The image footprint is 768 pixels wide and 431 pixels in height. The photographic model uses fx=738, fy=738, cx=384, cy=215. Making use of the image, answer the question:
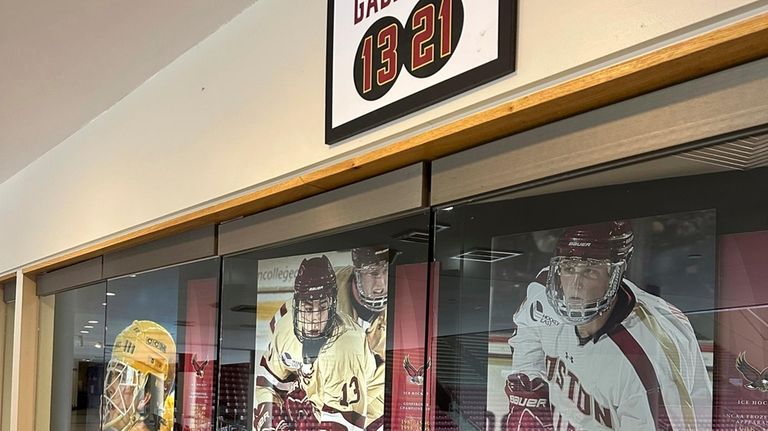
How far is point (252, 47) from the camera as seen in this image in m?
1.59

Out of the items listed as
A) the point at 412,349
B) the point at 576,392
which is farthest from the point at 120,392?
the point at 576,392

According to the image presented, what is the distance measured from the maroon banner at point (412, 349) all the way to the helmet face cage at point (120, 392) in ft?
4.11

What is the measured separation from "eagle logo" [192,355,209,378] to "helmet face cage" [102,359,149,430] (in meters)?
0.40

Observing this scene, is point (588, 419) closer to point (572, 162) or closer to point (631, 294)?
point (631, 294)

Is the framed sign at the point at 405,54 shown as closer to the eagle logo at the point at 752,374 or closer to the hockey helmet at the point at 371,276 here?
the hockey helmet at the point at 371,276

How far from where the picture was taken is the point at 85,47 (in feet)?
6.10

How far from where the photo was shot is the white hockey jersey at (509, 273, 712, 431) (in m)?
0.89

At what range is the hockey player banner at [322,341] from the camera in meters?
1.37

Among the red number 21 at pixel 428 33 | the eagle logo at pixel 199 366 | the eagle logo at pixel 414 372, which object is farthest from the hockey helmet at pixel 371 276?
the eagle logo at pixel 199 366

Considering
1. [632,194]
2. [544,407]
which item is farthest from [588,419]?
[632,194]

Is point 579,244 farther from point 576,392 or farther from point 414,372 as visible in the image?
point 414,372

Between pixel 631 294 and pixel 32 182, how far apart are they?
2883mm

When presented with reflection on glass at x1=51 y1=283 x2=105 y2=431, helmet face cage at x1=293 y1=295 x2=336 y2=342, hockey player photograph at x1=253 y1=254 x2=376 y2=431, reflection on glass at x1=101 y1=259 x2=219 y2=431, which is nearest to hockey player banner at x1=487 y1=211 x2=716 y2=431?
hockey player photograph at x1=253 y1=254 x2=376 y2=431

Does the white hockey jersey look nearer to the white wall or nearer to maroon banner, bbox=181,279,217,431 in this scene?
the white wall
